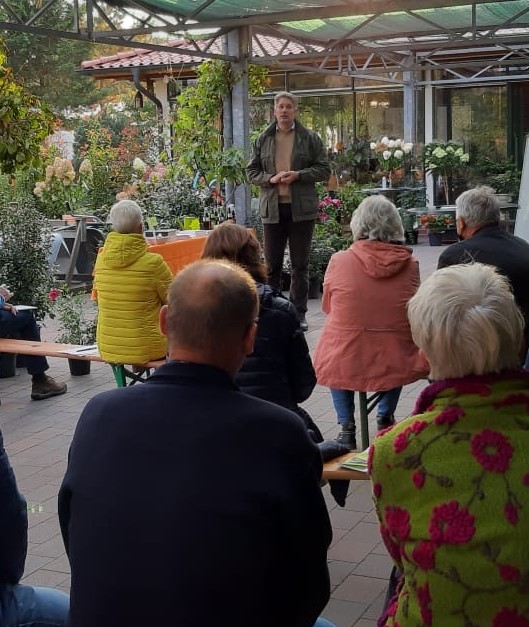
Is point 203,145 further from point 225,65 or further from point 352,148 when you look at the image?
Answer: point 352,148

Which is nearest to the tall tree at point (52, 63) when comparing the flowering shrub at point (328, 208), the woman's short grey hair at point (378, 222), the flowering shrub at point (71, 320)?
the flowering shrub at point (328, 208)

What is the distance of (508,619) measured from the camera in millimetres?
1996

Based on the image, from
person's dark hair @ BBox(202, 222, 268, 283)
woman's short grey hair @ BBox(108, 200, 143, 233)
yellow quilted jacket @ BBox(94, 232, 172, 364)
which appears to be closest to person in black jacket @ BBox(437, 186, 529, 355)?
person's dark hair @ BBox(202, 222, 268, 283)

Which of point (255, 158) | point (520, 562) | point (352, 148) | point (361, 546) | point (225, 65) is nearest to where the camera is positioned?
point (520, 562)

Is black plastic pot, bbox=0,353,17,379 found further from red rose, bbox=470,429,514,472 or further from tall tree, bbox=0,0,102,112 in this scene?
tall tree, bbox=0,0,102,112

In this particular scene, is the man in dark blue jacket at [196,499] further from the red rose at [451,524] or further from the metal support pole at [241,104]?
the metal support pole at [241,104]

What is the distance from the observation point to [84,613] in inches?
79.2

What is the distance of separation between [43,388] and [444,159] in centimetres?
1081

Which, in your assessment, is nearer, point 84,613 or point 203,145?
point 84,613

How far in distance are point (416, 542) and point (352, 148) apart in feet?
49.1

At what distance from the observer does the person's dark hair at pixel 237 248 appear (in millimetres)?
4043

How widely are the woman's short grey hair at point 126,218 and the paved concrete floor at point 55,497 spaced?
54.0 inches

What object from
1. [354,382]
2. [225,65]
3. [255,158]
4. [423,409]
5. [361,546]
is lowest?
[361,546]

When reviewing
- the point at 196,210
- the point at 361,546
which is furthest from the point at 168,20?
the point at 361,546
